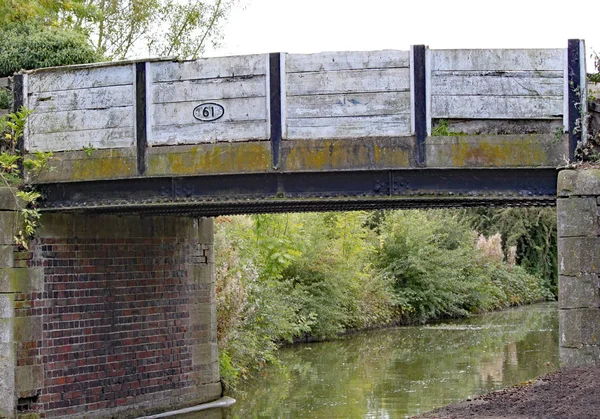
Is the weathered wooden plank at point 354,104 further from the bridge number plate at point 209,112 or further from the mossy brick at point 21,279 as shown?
the mossy brick at point 21,279

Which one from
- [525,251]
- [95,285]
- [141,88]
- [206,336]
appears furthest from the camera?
[525,251]

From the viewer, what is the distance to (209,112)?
37.7ft

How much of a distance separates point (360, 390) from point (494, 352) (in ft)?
19.8

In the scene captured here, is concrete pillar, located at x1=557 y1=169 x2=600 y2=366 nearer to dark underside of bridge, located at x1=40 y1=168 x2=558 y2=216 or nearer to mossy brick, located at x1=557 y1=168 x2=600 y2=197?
mossy brick, located at x1=557 y1=168 x2=600 y2=197

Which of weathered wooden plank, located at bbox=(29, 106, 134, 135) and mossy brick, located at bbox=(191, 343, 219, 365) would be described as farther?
mossy brick, located at bbox=(191, 343, 219, 365)

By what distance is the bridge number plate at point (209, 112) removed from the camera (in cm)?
1148

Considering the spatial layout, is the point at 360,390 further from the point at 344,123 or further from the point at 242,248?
the point at 344,123

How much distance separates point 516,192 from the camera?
35.8 ft

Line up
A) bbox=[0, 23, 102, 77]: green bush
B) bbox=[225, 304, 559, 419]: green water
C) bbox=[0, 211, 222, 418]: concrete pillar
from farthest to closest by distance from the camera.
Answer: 1. bbox=[225, 304, 559, 419]: green water
2. bbox=[0, 23, 102, 77]: green bush
3. bbox=[0, 211, 222, 418]: concrete pillar

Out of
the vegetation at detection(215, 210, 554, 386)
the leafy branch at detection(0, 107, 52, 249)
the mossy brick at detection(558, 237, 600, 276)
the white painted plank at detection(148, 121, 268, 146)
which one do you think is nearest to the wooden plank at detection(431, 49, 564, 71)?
the mossy brick at detection(558, 237, 600, 276)

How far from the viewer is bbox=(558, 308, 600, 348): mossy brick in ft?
33.7

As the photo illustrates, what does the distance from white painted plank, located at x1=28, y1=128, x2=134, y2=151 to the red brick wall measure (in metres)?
1.11

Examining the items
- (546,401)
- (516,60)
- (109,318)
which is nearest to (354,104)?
(516,60)

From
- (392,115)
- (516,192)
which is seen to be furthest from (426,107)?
(516,192)
